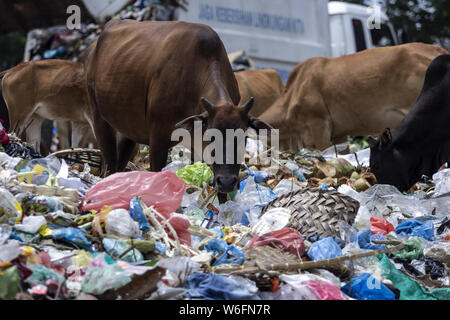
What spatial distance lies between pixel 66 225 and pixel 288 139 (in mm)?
5725

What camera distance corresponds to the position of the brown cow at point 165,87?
14.8ft

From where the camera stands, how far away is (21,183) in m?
3.66

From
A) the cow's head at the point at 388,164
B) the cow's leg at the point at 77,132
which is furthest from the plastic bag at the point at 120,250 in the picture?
the cow's leg at the point at 77,132

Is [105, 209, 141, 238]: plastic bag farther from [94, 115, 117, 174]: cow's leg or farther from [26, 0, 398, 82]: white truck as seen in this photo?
[26, 0, 398, 82]: white truck

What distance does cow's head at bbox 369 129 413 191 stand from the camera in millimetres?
6301

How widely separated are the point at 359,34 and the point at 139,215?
404 inches

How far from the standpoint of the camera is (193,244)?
3.52 metres

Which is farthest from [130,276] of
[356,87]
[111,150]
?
[356,87]

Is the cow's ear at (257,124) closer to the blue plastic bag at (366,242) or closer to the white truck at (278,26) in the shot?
the blue plastic bag at (366,242)

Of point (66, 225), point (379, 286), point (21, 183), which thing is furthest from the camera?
point (21, 183)

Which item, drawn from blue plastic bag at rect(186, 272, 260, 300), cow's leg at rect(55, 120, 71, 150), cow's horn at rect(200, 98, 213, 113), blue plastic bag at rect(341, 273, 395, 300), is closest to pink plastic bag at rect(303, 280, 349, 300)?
blue plastic bag at rect(341, 273, 395, 300)

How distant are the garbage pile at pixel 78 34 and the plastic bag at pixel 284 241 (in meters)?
5.81

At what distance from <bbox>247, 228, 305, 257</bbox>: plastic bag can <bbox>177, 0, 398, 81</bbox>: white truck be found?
19.7 ft
